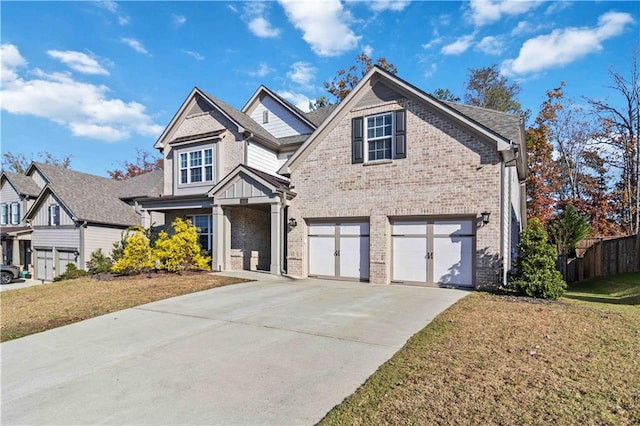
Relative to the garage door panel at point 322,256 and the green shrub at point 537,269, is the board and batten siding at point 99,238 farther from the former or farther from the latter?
the green shrub at point 537,269

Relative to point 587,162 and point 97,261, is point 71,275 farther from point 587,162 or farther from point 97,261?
point 587,162

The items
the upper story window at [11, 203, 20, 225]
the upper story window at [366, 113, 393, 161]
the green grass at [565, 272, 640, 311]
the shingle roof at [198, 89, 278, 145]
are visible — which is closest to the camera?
the green grass at [565, 272, 640, 311]

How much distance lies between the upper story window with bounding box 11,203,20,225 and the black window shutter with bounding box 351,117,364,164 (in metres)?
27.0

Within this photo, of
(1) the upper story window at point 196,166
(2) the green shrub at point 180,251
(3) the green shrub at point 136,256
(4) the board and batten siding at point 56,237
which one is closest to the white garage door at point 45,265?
(4) the board and batten siding at point 56,237

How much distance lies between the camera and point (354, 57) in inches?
1164

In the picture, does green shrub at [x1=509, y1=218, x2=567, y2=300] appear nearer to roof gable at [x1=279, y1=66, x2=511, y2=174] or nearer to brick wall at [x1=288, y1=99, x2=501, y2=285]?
brick wall at [x1=288, y1=99, x2=501, y2=285]

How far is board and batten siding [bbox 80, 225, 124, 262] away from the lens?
811 inches

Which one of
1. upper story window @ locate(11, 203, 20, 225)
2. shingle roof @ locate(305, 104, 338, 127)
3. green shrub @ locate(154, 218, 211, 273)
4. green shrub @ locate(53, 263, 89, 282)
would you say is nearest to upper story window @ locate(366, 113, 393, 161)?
shingle roof @ locate(305, 104, 338, 127)

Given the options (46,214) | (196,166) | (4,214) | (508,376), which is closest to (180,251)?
(196,166)

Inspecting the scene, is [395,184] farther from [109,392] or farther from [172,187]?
[172,187]

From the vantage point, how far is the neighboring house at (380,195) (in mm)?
10805

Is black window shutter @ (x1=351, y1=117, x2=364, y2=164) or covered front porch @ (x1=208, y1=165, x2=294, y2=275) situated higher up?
black window shutter @ (x1=351, y1=117, x2=364, y2=164)

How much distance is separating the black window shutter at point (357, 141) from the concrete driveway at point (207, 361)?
577 cm

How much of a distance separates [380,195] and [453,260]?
10.5ft
